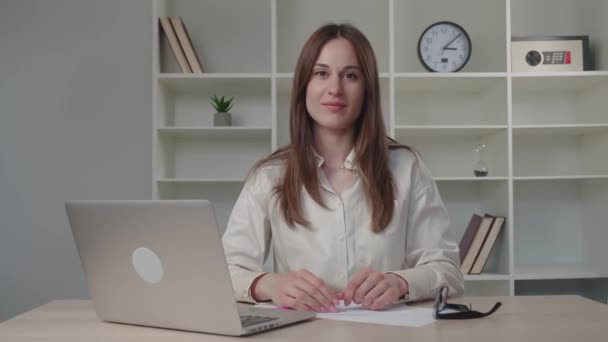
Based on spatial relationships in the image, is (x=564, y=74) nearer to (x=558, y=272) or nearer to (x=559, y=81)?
(x=559, y=81)

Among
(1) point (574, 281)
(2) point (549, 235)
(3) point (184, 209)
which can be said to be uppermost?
(3) point (184, 209)

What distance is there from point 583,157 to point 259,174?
221cm

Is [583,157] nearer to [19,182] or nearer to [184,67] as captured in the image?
[184,67]

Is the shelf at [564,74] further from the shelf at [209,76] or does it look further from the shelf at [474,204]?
the shelf at [209,76]

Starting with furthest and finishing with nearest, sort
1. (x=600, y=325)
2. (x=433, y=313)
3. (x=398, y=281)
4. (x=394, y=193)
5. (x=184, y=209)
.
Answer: (x=394, y=193) < (x=398, y=281) < (x=433, y=313) < (x=600, y=325) < (x=184, y=209)

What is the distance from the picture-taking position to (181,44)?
10.3 ft

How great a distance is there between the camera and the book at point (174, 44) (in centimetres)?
311

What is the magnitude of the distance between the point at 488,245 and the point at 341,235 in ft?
5.27

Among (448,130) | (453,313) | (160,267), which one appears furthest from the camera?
(448,130)

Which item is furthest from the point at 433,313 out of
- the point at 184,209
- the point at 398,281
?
the point at 184,209

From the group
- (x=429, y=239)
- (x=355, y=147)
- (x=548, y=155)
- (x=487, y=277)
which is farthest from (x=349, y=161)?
(x=548, y=155)

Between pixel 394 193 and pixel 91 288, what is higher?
pixel 394 193

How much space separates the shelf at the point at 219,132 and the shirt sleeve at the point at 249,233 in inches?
51.3

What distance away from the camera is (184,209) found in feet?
3.37
